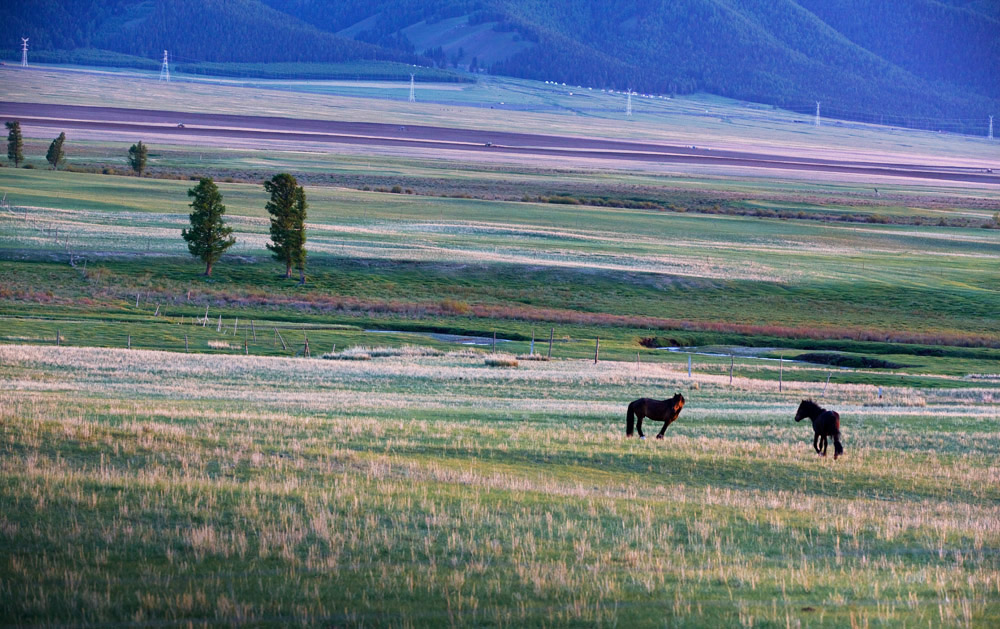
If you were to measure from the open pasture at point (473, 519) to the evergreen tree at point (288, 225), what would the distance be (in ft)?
139

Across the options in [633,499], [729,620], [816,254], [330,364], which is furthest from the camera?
[816,254]

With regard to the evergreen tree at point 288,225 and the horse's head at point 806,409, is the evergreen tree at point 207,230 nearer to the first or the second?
the evergreen tree at point 288,225

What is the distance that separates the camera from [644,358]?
5009 cm

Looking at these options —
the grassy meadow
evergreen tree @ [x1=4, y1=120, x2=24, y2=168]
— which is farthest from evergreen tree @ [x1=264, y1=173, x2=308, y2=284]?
evergreen tree @ [x1=4, y1=120, x2=24, y2=168]

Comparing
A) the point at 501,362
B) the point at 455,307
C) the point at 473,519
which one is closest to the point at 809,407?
the point at 473,519

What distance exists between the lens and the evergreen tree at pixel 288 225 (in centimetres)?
6862

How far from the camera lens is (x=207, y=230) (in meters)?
67.6

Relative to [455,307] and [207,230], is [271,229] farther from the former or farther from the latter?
[455,307]

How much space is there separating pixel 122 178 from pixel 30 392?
9293 cm

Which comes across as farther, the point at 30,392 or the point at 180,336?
the point at 180,336

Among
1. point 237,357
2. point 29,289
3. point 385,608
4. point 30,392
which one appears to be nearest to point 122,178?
point 29,289

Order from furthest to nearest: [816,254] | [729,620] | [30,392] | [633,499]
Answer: [816,254] → [30,392] → [633,499] → [729,620]

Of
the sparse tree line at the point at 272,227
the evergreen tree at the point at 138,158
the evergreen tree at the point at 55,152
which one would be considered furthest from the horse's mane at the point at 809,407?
the evergreen tree at the point at 55,152

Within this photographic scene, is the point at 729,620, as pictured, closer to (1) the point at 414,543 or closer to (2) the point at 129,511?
(1) the point at 414,543
